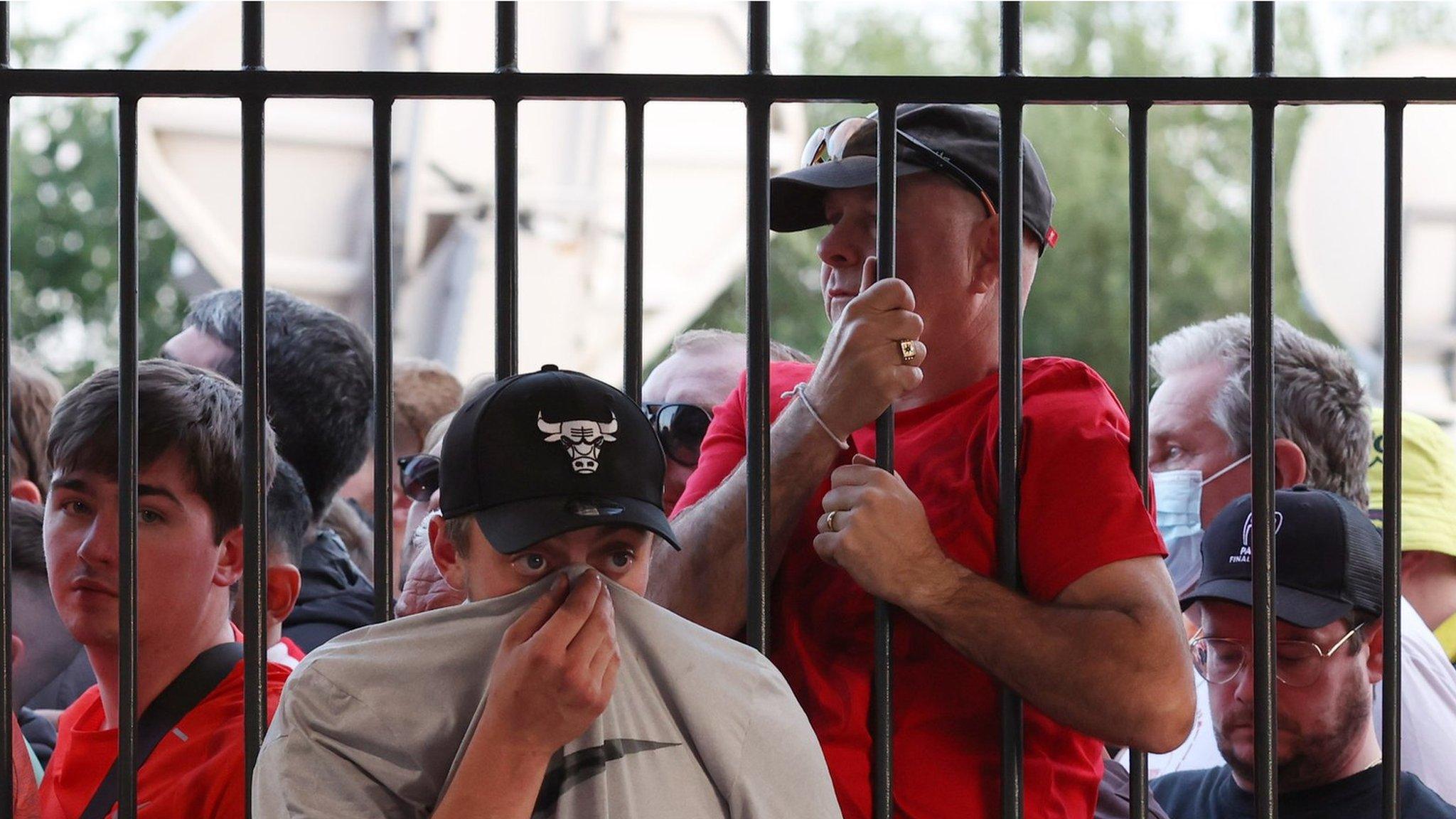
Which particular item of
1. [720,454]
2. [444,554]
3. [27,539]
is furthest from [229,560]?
[27,539]

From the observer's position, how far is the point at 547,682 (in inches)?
59.4

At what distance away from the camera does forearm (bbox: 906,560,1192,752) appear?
Answer: 184cm

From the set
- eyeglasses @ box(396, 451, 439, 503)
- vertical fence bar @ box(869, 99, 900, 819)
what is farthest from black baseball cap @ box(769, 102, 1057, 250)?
eyeglasses @ box(396, 451, 439, 503)

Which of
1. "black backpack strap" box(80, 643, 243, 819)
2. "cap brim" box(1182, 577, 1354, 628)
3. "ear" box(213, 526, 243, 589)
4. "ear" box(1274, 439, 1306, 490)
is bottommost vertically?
"black backpack strap" box(80, 643, 243, 819)

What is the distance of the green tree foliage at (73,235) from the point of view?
19391 millimetres

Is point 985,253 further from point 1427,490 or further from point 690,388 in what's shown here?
point 1427,490

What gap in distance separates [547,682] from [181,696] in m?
0.90

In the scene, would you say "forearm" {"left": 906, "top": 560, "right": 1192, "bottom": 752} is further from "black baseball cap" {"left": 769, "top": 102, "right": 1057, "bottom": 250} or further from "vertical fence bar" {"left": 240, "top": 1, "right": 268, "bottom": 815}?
"vertical fence bar" {"left": 240, "top": 1, "right": 268, "bottom": 815}

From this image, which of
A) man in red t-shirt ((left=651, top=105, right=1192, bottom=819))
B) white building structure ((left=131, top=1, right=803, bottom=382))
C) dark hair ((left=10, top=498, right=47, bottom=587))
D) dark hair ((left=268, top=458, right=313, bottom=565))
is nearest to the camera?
man in red t-shirt ((left=651, top=105, right=1192, bottom=819))

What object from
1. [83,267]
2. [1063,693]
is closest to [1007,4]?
[1063,693]

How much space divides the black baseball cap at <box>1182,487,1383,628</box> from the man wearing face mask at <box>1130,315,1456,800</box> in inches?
6.8

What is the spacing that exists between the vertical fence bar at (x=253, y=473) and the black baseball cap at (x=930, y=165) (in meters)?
0.68

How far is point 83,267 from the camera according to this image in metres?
19.5

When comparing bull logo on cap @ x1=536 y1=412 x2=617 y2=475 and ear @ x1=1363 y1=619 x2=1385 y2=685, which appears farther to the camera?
ear @ x1=1363 y1=619 x2=1385 y2=685
